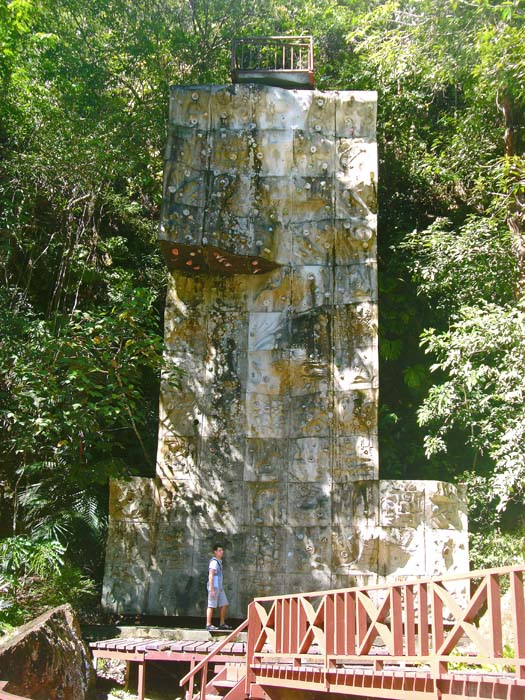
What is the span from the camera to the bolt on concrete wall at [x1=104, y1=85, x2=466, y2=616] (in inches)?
444

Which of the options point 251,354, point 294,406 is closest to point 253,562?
point 294,406

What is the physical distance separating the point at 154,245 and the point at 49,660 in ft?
30.1

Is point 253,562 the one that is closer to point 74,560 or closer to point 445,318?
point 74,560

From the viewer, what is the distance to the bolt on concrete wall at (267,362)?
444 inches

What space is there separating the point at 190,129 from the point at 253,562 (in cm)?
720

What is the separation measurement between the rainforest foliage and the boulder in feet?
4.26

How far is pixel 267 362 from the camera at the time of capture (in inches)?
480

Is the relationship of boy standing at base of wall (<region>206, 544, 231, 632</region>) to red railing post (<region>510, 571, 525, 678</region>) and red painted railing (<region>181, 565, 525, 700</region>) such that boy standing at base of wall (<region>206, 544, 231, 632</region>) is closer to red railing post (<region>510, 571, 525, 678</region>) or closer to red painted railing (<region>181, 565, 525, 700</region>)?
red painted railing (<region>181, 565, 525, 700</region>)

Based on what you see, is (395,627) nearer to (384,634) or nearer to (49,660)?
(384,634)

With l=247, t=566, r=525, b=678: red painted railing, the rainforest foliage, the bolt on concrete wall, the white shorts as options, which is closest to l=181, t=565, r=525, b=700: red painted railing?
l=247, t=566, r=525, b=678: red painted railing

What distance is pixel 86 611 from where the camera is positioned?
11320 millimetres

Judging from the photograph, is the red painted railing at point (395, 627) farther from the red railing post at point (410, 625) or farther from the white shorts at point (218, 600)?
the white shorts at point (218, 600)

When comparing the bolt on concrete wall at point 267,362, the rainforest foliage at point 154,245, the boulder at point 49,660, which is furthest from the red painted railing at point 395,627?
the rainforest foliage at point 154,245

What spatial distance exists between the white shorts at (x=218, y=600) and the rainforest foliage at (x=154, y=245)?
186cm
